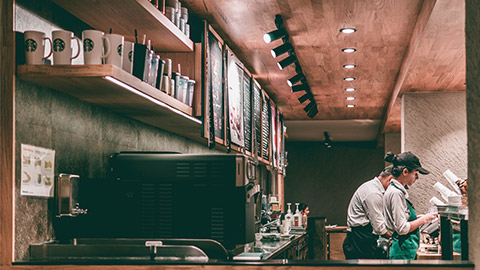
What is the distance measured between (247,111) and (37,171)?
3.67 metres

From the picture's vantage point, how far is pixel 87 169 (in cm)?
323

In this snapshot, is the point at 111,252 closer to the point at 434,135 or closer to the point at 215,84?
the point at 215,84

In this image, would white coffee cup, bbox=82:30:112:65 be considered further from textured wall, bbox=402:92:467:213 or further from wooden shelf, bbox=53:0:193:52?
textured wall, bbox=402:92:467:213

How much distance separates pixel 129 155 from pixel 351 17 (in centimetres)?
223

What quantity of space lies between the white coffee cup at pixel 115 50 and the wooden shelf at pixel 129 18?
1.22 feet

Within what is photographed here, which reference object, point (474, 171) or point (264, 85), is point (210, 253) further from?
point (264, 85)

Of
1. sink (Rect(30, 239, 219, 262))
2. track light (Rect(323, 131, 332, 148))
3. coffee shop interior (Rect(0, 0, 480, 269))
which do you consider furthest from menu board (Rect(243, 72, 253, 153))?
track light (Rect(323, 131, 332, 148))

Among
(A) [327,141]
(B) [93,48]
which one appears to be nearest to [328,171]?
(A) [327,141]

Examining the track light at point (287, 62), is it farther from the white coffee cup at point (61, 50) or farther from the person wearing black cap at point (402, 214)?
the white coffee cup at point (61, 50)

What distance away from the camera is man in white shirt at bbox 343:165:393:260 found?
486cm

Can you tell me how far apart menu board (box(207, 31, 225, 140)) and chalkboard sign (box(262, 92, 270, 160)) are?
2.63 metres

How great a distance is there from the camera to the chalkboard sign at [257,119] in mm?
6461

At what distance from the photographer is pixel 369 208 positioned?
4.90m

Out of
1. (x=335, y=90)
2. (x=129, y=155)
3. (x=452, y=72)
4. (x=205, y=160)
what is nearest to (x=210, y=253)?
(x=205, y=160)
